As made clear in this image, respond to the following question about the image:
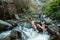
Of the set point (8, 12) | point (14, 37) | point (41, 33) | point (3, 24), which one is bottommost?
point (14, 37)

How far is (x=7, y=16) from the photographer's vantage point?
9711 millimetres

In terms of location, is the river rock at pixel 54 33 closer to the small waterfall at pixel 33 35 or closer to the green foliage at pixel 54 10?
the small waterfall at pixel 33 35

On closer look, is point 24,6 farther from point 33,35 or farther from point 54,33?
point 54,33

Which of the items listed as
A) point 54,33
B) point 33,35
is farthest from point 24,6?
point 54,33

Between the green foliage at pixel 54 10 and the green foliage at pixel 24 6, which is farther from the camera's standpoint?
the green foliage at pixel 24 6

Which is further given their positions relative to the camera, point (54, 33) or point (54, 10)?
point (54, 10)

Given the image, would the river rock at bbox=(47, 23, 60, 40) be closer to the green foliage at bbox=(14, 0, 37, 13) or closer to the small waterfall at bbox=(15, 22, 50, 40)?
the small waterfall at bbox=(15, 22, 50, 40)

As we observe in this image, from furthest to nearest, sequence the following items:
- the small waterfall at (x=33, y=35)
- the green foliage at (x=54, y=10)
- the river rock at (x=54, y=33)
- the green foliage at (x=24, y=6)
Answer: the green foliage at (x=24, y=6), the green foliage at (x=54, y=10), the small waterfall at (x=33, y=35), the river rock at (x=54, y=33)

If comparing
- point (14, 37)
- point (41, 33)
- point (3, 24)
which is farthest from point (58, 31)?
point (3, 24)

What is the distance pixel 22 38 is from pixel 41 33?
1388 mm

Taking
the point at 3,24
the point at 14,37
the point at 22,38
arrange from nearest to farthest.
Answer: the point at 14,37 < the point at 22,38 < the point at 3,24

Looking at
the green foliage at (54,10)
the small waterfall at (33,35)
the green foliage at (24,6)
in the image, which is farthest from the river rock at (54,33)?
the green foliage at (24,6)

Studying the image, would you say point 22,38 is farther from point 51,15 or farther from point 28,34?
point 51,15

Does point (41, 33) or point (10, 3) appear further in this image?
point (10, 3)
